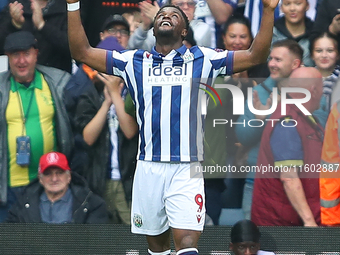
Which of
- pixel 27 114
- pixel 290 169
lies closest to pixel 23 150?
pixel 27 114

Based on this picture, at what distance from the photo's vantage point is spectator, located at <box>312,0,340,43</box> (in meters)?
5.77

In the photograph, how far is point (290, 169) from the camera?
5.76 metres

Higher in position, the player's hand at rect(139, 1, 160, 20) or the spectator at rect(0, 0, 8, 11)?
the spectator at rect(0, 0, 8, 11)

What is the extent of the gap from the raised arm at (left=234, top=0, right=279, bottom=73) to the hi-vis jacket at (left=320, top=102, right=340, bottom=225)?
182 cm

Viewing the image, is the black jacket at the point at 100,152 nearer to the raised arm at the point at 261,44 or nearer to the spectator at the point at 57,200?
the spectator at the point at 57,200

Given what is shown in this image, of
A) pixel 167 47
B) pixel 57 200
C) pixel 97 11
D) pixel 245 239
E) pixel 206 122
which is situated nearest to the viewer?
pixel 167 47

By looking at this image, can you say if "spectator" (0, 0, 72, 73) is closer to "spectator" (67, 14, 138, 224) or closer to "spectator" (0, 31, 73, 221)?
"spectator" (0, 31, 73, 221)

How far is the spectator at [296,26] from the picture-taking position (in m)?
5.84

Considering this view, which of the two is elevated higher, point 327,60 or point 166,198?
point 327,60

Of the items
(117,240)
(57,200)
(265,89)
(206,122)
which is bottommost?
(117,240)

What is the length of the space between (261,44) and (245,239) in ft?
5.67

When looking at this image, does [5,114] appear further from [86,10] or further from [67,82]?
[86,10]

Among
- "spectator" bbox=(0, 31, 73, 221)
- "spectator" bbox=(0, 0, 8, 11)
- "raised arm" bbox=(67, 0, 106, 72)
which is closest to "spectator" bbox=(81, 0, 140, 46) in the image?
"spectator" bbox=(0, 31, 73, 221)

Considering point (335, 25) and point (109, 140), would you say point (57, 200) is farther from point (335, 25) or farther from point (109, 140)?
point (335, 25)
